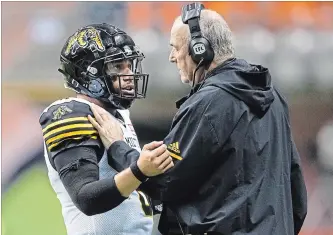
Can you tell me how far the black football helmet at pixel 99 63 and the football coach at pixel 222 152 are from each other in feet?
0.78

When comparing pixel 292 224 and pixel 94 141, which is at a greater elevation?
pixel 94 141

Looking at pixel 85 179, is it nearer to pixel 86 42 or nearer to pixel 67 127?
pixel 67 127

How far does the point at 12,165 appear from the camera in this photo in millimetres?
3496

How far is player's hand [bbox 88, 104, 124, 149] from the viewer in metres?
2.10

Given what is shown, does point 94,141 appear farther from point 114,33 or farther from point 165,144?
point 114,33

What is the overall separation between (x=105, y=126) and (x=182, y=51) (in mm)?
316

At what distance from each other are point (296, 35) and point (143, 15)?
2.50 feet

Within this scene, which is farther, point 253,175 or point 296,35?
point 296,35

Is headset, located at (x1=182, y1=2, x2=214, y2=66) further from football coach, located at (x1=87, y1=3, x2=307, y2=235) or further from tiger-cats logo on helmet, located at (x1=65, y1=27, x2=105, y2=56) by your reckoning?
tiger-cats logo on helmet, located at (x1=65, y1=27, x2=105, y2=56)

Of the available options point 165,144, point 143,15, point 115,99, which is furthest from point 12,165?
point 165,144

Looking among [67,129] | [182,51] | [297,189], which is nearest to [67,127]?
[67,129]

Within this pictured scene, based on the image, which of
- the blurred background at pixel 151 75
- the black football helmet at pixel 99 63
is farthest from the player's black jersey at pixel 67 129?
the blurred background at pixel 151 75

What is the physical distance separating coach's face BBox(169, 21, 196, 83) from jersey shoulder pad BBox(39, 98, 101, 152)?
1.01 feet

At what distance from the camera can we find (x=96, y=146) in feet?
6.81
